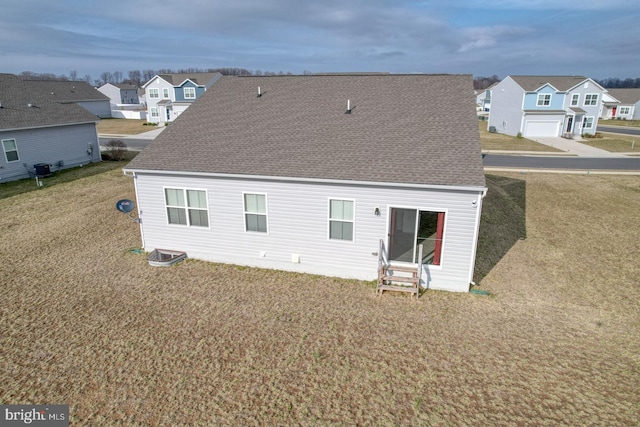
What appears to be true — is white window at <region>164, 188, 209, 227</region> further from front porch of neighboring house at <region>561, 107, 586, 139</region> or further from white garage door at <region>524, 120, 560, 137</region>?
front porch of neighboring house at <region>561, 107, 586, 139</region>

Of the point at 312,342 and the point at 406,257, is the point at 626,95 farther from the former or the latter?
the point at 312,342

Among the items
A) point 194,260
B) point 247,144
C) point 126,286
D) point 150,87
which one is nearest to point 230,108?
point 247,144

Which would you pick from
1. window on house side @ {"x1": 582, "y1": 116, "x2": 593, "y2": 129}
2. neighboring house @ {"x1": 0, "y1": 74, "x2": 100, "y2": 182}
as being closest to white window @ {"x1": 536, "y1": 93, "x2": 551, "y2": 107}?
window on house side @ {"x1": 582, "y1": 116, "x2": 593, "y2": 129}

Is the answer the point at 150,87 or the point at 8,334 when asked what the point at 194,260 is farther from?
the point at 150,87

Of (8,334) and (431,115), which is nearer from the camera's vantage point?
(8,334)

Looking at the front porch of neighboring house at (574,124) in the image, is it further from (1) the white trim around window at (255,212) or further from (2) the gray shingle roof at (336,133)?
(1) the white trim around window at (255,212)

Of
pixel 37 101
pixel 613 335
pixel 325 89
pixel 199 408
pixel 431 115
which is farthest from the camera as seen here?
pixel 37 101
